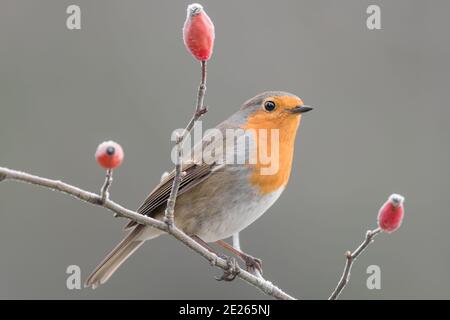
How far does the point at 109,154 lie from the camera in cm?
233

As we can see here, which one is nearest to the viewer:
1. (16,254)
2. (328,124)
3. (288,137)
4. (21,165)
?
(288,137)

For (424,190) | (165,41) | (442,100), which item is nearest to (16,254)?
(165,41)

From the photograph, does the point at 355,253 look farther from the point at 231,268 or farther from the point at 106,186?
the point at 106,186

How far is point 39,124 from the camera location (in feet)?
23.9

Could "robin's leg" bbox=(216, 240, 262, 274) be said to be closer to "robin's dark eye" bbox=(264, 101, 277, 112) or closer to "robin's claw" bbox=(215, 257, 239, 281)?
"robin's claw" bbox=(215, 257, 239, 281)

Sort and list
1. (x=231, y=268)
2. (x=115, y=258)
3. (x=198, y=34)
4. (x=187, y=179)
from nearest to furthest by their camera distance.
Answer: (x=198, y=34) → (x=231, y=268) → (x=187, y=179) → (x=115, y=258)

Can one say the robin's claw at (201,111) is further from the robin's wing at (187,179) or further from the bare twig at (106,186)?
the robin's wing at (187,179)

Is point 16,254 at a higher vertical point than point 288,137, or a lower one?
lower

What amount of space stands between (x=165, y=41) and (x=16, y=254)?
305 cm

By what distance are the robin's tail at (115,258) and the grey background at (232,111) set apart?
1.84 m

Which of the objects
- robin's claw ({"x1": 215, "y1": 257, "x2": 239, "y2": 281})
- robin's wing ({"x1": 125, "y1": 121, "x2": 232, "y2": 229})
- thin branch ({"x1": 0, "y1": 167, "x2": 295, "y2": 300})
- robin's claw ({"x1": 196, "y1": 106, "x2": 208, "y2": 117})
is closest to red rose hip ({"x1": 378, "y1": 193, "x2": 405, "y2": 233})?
thin branch ({"x1": 0, "y1": 167, "x2": 295, "y2": 300})

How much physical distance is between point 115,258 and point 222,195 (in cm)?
77

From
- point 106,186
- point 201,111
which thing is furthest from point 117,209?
point 201,111

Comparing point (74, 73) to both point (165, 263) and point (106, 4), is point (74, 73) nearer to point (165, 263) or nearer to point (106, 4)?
point (106, 4)
